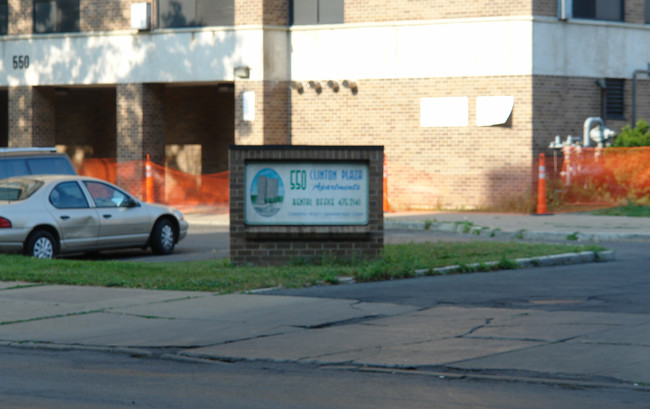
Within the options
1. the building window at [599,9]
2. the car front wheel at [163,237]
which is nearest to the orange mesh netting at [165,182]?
the car front wheel at [163,237]

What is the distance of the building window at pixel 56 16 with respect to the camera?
31969 mm

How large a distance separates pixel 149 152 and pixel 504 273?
757 inches

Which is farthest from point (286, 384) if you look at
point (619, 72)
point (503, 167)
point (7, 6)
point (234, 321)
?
point (7, 6)

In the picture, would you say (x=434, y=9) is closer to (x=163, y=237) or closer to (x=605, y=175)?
(x=605, y=175)

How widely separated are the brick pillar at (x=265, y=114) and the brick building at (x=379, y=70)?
1.6 inches

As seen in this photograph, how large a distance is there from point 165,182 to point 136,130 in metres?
2.34

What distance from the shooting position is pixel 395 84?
28.4m

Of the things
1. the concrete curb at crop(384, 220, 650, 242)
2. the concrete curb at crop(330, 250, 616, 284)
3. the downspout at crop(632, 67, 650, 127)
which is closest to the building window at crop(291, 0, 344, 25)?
the concrete curb at crop(384, 220, 650, 242)

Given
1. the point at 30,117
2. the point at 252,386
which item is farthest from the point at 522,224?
the point at 30,117

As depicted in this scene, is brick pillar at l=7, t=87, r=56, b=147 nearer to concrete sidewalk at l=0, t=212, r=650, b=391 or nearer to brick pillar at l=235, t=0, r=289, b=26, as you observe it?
brick pillar at l=235, t=0, r=289, b=26

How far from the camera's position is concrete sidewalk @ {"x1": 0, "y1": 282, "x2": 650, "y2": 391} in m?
7.95

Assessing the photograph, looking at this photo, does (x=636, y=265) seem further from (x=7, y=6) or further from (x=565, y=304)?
(x=7, y=6)

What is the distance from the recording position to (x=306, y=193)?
1428 cm

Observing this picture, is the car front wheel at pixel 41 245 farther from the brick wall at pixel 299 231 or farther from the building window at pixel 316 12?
the building window at pixel 316 12
